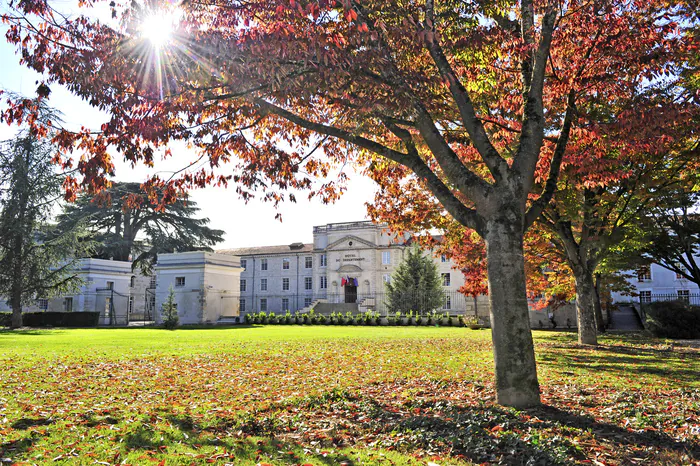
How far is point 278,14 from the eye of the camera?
19.1ft

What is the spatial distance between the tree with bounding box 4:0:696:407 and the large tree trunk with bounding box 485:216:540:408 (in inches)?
0.5

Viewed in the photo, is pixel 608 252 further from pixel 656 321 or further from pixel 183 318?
pixel 183 318

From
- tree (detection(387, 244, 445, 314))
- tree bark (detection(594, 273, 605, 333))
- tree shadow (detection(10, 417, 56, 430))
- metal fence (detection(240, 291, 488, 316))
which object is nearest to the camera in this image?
tree shadow (detection(10, 417, 56, 430))

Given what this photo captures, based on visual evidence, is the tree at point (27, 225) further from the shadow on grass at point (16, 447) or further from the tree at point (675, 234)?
the tree at point (675, 234)

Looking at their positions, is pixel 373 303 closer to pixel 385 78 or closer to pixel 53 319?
pixel 53 319

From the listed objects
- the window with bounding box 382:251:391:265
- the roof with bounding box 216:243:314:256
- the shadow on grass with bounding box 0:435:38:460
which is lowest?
the shadow on grass with bounding box 0:435:38:460

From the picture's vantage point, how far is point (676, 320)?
1917 cm

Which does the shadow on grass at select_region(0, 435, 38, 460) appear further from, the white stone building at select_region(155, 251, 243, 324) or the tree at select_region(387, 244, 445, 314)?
the tree at select_region(387, 244, 445, 314)

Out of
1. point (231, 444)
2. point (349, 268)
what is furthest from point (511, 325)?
point (349, 268)

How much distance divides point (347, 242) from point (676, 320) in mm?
42451

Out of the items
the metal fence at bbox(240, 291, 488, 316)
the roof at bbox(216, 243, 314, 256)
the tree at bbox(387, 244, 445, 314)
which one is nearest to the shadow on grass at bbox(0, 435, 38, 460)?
the metal fence at bbox(240, 291, 488, 316)

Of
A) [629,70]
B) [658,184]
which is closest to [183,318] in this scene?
[658,184]

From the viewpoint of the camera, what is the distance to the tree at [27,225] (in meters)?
28.4

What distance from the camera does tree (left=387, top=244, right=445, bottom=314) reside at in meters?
40.4
